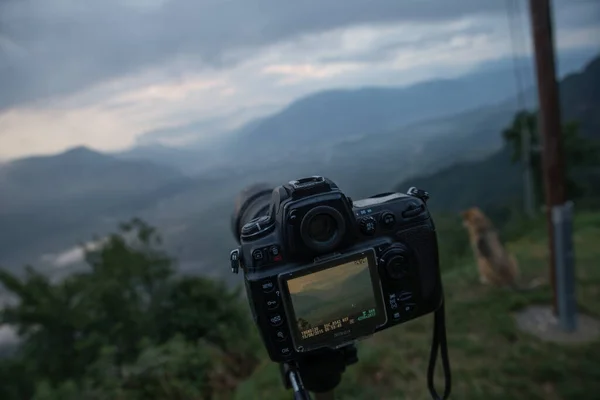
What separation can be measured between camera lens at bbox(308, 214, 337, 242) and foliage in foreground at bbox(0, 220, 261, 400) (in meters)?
2.39

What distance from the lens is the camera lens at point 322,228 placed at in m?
1.11

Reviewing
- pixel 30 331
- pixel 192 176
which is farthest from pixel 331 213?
pixel 192 176

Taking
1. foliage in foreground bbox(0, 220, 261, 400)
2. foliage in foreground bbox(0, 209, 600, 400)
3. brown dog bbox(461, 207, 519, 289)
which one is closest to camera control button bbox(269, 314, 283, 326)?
foliage in foreground bbox(0, 209, 600, 400)

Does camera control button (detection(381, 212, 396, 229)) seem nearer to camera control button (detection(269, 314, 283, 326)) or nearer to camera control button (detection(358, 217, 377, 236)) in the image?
camera control button (detection(358, 217, 377, 236))

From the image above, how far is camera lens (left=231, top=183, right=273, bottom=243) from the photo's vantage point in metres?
1.47

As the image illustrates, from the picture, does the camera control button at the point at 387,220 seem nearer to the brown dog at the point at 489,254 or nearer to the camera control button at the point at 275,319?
the camera control button at the point at 275,319

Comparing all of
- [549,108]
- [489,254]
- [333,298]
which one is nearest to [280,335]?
[333,298]

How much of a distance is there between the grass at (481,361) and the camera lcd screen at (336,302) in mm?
1526

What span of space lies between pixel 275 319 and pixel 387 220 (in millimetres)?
402

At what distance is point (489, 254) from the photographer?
176 inches

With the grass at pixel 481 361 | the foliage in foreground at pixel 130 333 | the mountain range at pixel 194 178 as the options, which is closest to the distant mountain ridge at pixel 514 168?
the mountain range at pixel 194 178

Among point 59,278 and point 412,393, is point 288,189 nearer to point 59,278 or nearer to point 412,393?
point 412,393

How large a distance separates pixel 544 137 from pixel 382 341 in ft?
6.33

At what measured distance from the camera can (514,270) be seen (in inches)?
180
